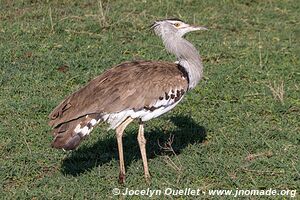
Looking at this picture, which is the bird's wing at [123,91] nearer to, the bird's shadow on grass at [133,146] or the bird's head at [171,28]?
the bird's head at [171,28]

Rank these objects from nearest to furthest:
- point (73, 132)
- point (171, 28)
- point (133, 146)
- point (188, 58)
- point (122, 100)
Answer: point (73, 132), point (122, 100), point (188, 58), point (171, 28), point (133, 146)

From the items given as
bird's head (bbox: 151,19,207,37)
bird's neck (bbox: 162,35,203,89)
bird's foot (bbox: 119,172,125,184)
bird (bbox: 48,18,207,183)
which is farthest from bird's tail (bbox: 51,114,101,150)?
bird's head (bbox: 151,19,207,37)

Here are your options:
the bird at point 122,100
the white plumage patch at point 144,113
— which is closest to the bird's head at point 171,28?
the bird at point 122,100

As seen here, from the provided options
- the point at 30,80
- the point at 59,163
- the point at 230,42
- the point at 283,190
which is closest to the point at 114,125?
the point at 59,163

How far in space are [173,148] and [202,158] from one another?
1.36 ft

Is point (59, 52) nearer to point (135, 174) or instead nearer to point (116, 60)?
point (116, 60)

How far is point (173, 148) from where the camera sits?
20.6ft

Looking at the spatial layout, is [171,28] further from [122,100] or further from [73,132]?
[73,132]

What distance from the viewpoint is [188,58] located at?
5.90 metres

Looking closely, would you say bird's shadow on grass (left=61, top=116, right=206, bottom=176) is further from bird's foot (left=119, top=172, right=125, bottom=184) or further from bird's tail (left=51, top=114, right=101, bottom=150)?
bird's tail (left=51, top=114, right=101, bottom=150)

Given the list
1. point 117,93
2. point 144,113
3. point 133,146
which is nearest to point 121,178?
point 144,113

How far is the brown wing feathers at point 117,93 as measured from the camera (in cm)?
536

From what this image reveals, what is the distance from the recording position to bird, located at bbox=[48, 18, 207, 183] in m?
5.34

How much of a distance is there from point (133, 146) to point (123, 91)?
38.0 inches
